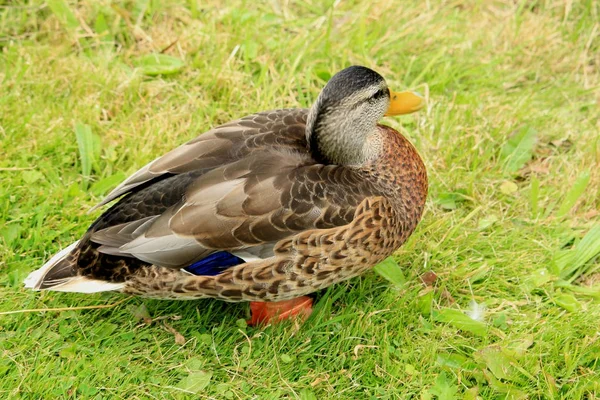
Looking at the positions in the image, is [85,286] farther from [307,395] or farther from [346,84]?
[346,84]

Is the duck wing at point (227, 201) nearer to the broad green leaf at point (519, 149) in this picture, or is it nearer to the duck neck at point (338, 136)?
the duck neck at point (338, 136)

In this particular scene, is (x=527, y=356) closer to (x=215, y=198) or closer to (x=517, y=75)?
(x=215, y=198)

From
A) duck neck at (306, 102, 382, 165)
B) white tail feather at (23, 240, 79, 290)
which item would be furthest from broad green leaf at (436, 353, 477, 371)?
white tail feather at (23, 240, 79, 290)

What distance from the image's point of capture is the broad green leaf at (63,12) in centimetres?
469

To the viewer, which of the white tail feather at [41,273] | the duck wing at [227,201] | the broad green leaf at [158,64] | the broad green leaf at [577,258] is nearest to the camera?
the duck wing at [227,201]

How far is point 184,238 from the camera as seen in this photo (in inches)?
118

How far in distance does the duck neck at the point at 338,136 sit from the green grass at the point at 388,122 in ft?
2.12

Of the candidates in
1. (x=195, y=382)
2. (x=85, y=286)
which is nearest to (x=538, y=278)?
(x=195, y=382)

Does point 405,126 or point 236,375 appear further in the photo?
point 405,126

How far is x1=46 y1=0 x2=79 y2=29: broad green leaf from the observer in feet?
15.4

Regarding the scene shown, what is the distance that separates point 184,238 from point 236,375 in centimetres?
63

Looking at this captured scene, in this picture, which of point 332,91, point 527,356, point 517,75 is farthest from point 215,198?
point 517,75

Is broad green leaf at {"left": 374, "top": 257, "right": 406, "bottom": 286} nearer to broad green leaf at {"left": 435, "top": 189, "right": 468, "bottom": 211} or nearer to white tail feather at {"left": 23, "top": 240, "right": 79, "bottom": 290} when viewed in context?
broad green leaf at {"left": 435, "top": 189, "right": 468, "bottom": 211}

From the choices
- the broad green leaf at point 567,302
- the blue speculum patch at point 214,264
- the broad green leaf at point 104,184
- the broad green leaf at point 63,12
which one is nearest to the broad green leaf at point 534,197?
the broad green leaf at point 567,302
